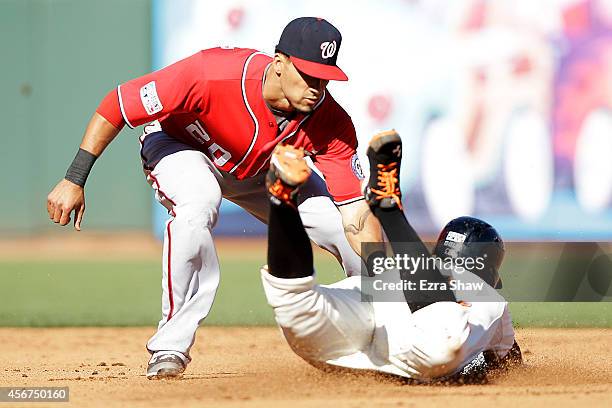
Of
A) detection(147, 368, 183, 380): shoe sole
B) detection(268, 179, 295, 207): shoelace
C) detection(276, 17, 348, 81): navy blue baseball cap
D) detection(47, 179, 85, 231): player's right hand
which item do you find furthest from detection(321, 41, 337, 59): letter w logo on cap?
detection(147, 368, 183, 380): shoe sole

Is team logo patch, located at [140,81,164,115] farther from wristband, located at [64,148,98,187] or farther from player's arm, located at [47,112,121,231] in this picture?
wristband, located at [64,148,98,187]

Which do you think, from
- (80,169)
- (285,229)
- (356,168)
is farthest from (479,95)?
(285,229)

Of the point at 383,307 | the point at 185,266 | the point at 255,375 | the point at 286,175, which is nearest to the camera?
the point at 286,175

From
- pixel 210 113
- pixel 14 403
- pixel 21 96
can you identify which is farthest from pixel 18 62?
pixel 14 403

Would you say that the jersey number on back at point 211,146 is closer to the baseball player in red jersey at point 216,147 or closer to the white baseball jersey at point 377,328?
the baseball player in red jersey at point 216,147

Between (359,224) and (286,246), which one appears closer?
(286,246)

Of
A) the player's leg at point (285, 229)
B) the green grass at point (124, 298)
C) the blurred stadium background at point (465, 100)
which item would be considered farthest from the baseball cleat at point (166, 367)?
the blurred stadium background at point (465, 100)

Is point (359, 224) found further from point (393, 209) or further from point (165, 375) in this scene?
point (165, 375)
